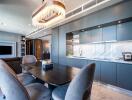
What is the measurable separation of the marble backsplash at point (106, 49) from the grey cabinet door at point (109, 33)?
34cm

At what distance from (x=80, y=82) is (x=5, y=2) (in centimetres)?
321

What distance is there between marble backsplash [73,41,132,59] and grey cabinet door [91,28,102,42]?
0.88 feet

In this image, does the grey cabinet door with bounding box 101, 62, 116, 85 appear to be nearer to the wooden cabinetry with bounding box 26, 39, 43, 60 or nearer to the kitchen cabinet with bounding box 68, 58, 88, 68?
the kitchen cabinet with bounding box 68, 58, 88, 68

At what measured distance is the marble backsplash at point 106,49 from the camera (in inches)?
128

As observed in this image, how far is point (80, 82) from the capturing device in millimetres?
1090

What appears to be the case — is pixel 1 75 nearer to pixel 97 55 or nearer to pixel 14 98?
pixel 14 98

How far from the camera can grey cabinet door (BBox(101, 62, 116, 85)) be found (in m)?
2.87

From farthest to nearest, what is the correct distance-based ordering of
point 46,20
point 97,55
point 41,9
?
point 97,55 < point 46,20 < point 41,9

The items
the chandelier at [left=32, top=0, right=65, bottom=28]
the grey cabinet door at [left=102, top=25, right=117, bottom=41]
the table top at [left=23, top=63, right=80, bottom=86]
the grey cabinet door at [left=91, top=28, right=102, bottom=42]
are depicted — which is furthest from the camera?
the grey cabinet door at [left=91, top=28, right=102, bottom=42]

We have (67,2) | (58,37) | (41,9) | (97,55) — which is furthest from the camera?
(58,37)

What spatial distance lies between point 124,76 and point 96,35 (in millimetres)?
1676

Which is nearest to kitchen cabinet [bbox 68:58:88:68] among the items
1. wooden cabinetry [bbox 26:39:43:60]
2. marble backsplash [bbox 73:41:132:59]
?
marble backsplash [bbox 73:41:132:59]

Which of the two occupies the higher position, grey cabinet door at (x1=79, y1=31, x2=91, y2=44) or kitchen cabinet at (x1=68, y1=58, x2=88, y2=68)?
grey cabinet door at (x1=79, y1=31, x2=91, y2=44)

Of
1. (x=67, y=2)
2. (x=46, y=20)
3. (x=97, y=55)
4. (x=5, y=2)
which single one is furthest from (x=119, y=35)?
(x=5, y=2)
